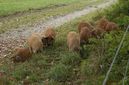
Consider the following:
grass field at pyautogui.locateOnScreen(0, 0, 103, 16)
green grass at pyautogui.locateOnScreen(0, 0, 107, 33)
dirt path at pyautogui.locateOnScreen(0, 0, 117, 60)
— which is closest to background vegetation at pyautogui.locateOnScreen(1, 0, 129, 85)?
dirt path at pyautogui.locateOnScreen(0, 0, 117, 60)

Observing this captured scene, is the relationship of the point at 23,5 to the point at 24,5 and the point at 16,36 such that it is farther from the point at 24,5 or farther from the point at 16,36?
the point at 16,36

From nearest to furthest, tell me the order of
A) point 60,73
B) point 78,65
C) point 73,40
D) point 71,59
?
1. point 60,73
2. point 78,65
3. point 71,59
4. point 73,40

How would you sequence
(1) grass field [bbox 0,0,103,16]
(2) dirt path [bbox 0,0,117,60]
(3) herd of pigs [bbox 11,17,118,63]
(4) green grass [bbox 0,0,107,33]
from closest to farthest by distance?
1. (3) herd of pigs [bbox 11,17,118,63]
2. (2) dirt path [bbox 0,0,117,60]
3. (4) green grass [bbox 0,0,107,33]
4. (1) grass field [bbox 0,0,103,16]

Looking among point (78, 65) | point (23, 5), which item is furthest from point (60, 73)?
point (23, 5)

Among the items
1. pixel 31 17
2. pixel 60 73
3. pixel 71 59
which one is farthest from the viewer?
pixel 31 17

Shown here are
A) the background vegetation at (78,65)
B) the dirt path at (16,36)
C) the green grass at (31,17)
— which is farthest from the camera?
the green grass at (31,17)

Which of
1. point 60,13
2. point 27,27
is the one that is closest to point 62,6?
point 60,13

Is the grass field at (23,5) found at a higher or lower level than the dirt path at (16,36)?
lower

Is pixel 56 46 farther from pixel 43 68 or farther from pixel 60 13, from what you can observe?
pixel 60 13

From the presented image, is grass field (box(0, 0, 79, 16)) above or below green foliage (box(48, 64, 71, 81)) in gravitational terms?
below

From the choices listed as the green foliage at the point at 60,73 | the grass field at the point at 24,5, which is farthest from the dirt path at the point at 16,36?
the grass field at the point at 24,5

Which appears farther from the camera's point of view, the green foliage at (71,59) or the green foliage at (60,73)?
the green foliage at (71,59)

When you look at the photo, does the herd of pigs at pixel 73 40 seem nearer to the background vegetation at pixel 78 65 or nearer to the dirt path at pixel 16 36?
the background vegetation at pixel 78 65

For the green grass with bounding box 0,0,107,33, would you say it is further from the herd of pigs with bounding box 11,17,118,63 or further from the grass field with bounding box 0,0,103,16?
the herd of pigs with bounding box 11,17,118,63
